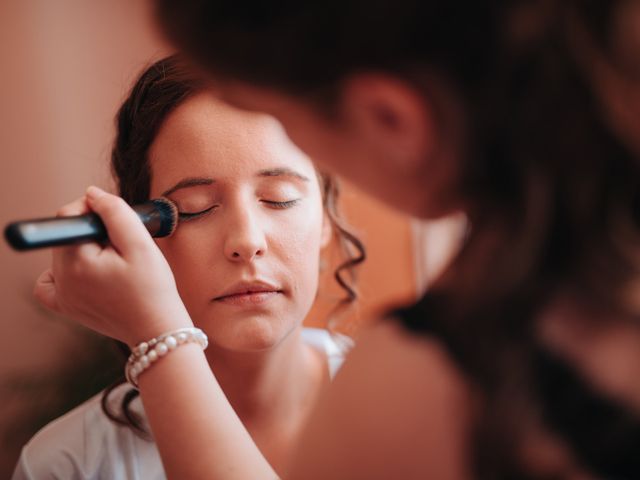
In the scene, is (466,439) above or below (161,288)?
below

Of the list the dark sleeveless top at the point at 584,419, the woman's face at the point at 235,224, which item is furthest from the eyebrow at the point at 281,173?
the dark sleeveless top at the point at 584,419

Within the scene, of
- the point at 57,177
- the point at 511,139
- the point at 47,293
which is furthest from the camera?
the point at 57,177

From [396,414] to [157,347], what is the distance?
0.86 feet

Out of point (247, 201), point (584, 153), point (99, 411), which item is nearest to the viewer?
point (584, 153)

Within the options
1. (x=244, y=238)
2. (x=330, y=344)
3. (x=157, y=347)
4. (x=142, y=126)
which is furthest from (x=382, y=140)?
(x=330, y=344)

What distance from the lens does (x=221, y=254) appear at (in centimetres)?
81

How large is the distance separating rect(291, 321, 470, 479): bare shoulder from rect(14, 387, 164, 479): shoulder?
529mm

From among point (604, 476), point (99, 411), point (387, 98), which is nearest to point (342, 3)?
point (387, 98)

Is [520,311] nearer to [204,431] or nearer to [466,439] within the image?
[466,439]

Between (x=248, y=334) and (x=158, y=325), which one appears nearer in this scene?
(x=158, y=325)

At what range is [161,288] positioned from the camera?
0.62m

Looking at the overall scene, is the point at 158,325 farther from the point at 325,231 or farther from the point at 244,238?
the point at 325,231

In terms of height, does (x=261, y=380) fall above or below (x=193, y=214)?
below

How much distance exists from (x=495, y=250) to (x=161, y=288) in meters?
0.33
